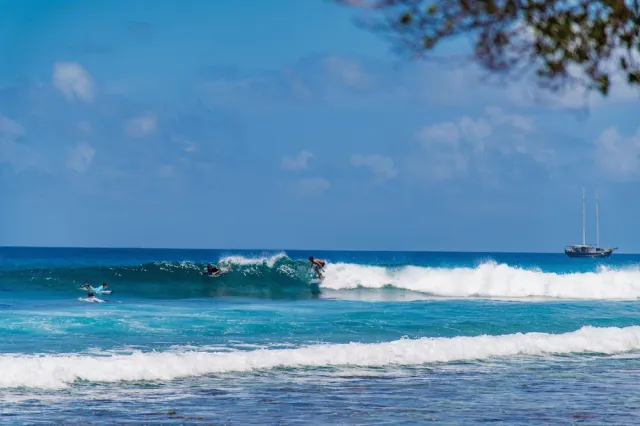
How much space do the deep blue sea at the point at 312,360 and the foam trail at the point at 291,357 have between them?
33 millimetres

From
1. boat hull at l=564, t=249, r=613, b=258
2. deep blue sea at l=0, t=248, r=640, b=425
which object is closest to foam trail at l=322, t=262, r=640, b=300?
deep blue sea at l=0, t=248, r=640, b=425

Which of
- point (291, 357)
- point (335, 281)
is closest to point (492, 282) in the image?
→ point (335, 281)

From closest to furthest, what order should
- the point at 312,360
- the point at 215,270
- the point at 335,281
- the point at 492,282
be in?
1. the point at 312,360
2. the point at 492,282
3. the point at 215,270
4. the point at 335,281

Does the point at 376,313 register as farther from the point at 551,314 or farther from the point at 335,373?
the point at 335,373

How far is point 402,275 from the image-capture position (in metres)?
46.3

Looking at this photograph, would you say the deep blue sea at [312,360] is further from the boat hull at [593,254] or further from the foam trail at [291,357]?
the boat hull at [593,254]

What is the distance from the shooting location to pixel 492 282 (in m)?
43.1

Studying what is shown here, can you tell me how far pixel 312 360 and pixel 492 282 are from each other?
1094 inches

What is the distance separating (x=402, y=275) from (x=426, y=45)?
1566 inches

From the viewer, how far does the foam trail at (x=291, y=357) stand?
14.3 m

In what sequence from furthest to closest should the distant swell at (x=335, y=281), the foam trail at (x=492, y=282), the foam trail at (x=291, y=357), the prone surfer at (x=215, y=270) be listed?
1. the prone surfer at (x=215, y=270)
2. the foam trail at (x=492, y=282)
3. the distant swell at (x=335, y=281)
4. the foam trail at (x=291, y=357)

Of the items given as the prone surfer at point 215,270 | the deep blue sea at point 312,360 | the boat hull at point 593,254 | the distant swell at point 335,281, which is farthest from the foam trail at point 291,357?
the boat hull at point 593,254

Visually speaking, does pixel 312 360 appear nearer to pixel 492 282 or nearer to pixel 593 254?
pixel 492 282

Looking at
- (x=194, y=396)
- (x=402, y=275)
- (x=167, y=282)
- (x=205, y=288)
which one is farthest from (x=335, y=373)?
(x=402, y=275)
